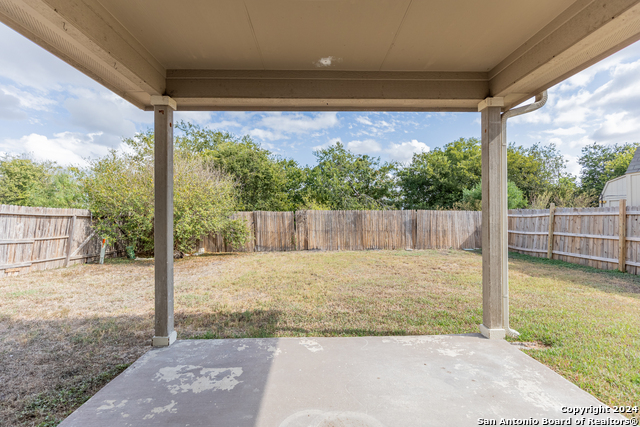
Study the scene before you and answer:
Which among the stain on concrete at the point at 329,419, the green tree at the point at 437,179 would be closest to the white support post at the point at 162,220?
the stain on concrete at the point at 329,419

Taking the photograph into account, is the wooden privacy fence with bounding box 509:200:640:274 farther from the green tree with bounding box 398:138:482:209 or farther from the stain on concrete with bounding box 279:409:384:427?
the green tree with bounding box 398:138:482:209

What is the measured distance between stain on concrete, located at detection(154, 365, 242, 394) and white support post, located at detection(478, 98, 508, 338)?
2.34m

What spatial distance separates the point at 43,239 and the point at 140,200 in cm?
194

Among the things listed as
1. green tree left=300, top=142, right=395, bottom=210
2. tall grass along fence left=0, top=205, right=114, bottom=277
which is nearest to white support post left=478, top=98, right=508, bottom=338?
tall grass along fence left=0, top=205, right=114, bottom=277

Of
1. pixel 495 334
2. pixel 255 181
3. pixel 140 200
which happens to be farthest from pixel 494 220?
pixel 255 181

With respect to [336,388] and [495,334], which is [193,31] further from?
[495,334]

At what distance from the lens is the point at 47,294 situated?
4.64 m

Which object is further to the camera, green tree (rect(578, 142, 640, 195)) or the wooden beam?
green tree (rect(578, 142, 640, 195))

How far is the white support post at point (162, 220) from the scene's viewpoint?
105 inches

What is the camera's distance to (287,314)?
3.83 metres

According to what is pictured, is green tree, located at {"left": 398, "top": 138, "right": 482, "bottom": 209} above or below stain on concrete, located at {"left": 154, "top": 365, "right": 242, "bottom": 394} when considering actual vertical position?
above

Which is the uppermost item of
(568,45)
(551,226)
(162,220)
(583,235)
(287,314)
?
(568,45)

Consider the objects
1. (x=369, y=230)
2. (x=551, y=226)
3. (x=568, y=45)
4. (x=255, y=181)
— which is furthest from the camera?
(x=255, y=181)

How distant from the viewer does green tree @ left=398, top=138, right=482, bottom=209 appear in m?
15.9
